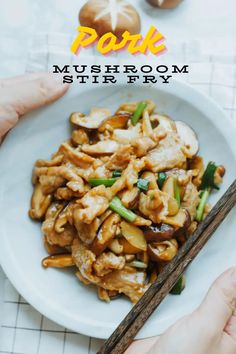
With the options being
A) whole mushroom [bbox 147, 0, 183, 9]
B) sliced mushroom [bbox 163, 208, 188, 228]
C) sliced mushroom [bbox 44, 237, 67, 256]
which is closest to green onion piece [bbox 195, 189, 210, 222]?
sliced mushroom [bbox 163, 208, 188, 228]

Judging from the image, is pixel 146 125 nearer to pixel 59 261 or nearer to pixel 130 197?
pixel 130 197

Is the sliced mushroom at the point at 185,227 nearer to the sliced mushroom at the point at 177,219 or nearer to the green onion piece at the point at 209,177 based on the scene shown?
the sliced mushroom at the point at 177,219

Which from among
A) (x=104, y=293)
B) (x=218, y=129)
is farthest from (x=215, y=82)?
(x=104, y=293)

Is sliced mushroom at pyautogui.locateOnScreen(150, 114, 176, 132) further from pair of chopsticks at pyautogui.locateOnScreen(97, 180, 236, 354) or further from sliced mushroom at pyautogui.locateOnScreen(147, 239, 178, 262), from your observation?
sliced mushroom at pyautogui.locateOnScreen(147, 239, 178, 262)

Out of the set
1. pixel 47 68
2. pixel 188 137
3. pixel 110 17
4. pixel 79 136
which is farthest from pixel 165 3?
pixel 79 136

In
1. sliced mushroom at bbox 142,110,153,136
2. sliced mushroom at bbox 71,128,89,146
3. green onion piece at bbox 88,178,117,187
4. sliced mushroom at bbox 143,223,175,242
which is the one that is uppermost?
sliced mushroom at bbox 142,110,153,136

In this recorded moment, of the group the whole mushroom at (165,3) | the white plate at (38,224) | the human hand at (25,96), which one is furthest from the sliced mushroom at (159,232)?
the whole mushroom at (165,3)
